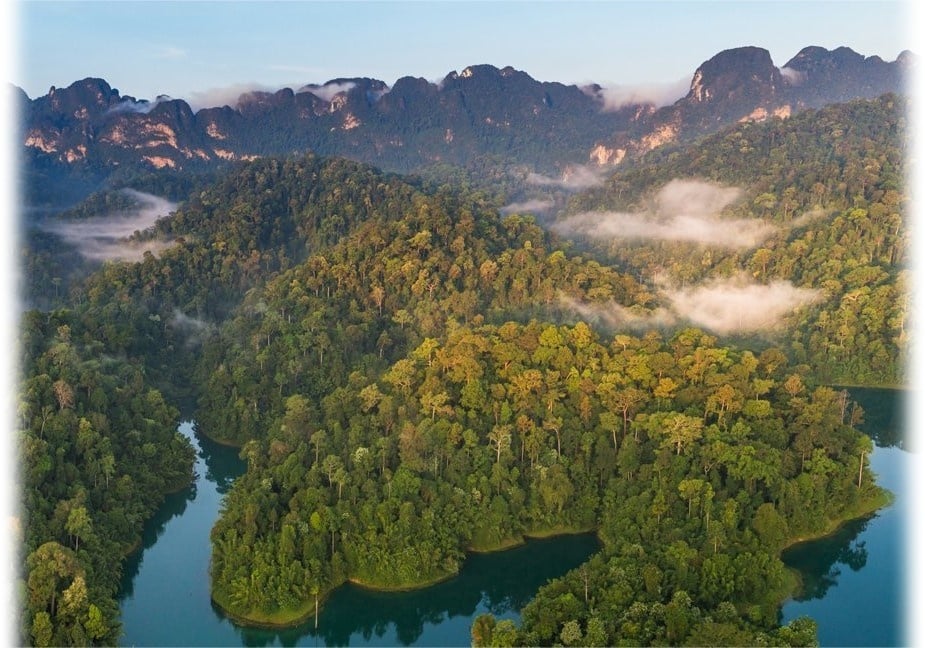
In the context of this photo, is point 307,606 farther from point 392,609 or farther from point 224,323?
point 224,323

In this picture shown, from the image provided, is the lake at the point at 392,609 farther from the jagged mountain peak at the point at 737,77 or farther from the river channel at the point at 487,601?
the jagged mountain peak at the point at 737,77

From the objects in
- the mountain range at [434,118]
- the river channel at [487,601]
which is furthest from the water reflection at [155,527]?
the mountain range at [434,118]

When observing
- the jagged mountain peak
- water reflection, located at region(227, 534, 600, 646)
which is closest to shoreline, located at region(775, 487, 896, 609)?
water reflection, located at region(227, 534, 600, 646)

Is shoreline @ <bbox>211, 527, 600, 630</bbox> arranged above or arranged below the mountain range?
below

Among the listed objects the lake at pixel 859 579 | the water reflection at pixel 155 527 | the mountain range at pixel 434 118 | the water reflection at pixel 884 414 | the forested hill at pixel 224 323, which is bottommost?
the water reflection at pixel 155 527

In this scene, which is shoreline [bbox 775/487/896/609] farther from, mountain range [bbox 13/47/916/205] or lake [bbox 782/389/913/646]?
mountain range [bbox 13/47/916/205]

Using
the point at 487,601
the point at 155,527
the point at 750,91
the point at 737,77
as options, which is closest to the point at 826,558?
the point at 487,601
